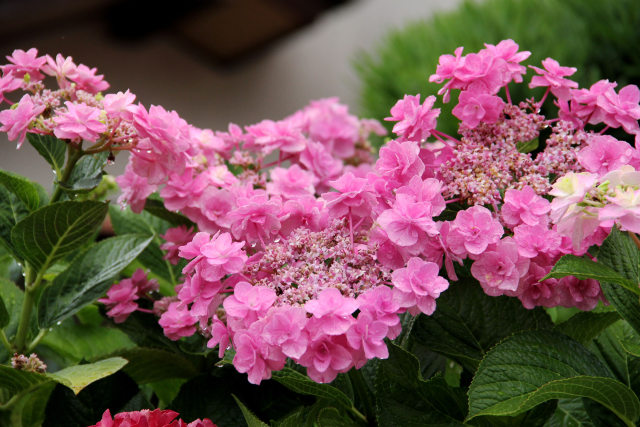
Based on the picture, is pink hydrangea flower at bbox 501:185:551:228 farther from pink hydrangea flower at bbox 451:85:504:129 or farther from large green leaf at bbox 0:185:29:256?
large green leaf at bbox 0:185:29:256

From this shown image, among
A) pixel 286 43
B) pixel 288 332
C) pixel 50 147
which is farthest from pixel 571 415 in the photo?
pixel 286 43

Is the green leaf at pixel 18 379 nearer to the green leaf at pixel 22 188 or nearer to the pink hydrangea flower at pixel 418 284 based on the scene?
the green leaf at pixel 22 188

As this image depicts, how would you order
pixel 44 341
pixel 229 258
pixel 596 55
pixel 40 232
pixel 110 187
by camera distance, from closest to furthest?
pixel 229 258 < pixel 40 232 < pixel 44 341 < pixel 110 187 < pixel 596 55

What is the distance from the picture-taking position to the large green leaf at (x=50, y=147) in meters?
0.70

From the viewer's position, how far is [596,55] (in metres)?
2.66

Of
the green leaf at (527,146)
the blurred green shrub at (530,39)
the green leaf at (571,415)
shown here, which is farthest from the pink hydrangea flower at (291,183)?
the blurred green shrub at (530,39)

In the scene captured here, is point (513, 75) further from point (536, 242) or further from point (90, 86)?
point (90, 86)

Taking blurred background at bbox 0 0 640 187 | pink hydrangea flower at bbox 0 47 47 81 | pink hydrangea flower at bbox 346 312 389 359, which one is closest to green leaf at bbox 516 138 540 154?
pink hydrangea flower at bbox 346 312 389 359

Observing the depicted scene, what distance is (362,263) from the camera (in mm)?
585

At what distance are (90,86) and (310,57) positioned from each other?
14.8 feet

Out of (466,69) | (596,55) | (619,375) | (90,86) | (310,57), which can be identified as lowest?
(310,57)

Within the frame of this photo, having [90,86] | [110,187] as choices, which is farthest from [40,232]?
[110,187]

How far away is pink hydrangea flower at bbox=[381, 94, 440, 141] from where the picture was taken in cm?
65


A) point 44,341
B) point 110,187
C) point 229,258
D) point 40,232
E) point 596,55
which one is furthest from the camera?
point 596,55
